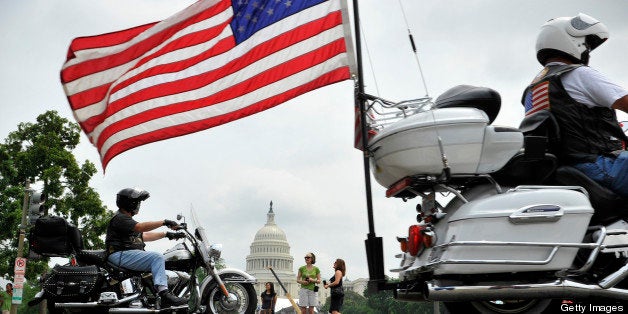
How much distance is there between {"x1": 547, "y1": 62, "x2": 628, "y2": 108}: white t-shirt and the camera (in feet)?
14.6

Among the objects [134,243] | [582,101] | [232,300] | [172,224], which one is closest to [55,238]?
[134,243]

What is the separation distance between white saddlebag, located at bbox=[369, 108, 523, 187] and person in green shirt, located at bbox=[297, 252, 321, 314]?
29.6ft

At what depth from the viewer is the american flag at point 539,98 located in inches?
184

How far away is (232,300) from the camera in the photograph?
7.65 m

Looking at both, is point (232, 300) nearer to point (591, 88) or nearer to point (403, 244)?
point (403, 244)

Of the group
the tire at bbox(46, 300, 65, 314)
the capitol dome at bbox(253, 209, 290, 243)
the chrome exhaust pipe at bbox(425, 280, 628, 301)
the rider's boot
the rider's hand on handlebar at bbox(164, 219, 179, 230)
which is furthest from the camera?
the capitol dome at bbox(253, 209, 290, 243)

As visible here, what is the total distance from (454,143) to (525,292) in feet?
3.34

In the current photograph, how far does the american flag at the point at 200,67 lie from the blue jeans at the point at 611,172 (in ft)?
9.12

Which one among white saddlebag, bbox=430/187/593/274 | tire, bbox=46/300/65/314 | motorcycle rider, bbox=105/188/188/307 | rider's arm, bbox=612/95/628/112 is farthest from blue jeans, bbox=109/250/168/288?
rider's arm, bbox=612/95/628/112

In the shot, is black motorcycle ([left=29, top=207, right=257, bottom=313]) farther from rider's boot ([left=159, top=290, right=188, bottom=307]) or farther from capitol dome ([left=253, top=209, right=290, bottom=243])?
capitol dome ([left=253, top=209, right=290, bottom=243])

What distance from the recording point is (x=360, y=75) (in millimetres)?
5477

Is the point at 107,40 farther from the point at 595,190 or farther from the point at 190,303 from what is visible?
the point at 595,190

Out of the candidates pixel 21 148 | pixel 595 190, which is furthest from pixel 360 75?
pixel 21 148

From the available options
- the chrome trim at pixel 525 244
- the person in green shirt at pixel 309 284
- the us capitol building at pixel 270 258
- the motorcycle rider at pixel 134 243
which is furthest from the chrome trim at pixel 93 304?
the us capitol building at pixel 270 258
